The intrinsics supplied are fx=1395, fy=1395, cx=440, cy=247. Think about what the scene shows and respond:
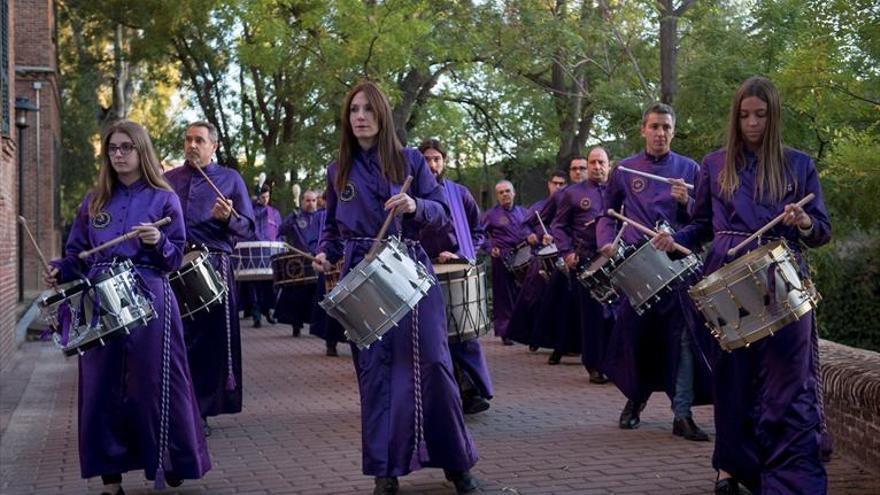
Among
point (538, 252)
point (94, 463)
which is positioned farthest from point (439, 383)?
point (538, 252)

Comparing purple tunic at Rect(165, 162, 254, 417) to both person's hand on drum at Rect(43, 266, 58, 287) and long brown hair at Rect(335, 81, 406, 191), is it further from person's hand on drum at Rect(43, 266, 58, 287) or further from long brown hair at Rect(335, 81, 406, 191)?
person's hand on drum at Rect(43, 266, 58, 287)

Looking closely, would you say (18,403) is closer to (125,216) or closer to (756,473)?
(125,216)

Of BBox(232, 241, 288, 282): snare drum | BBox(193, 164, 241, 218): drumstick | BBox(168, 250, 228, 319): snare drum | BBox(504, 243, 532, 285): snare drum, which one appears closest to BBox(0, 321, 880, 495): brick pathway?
BBox(168, 250, 228, 319): snare drum

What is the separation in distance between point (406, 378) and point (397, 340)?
0.64 feet

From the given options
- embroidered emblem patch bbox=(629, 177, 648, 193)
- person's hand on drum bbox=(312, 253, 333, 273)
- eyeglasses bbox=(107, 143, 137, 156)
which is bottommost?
person's hand on drum bbox=(312, 253, 333, 273)

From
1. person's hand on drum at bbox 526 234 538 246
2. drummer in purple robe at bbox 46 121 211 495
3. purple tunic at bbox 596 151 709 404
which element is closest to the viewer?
drummer in purple robe at bbox 46 121 211 495

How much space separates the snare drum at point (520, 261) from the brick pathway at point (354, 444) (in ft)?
8.82

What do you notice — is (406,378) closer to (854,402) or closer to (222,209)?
(854,402)

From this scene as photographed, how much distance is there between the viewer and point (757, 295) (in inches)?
240

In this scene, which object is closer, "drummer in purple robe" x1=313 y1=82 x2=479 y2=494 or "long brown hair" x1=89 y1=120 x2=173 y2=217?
"drummer in purple robe" x1=313 y1=82 x2=479 y2=494

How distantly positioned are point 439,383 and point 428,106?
26454 millimetres

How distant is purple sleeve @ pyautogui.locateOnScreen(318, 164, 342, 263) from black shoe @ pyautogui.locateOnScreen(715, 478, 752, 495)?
2374mm

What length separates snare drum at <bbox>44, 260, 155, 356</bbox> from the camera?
6762mm

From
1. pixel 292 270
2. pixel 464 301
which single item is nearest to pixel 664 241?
pixel 464 301
